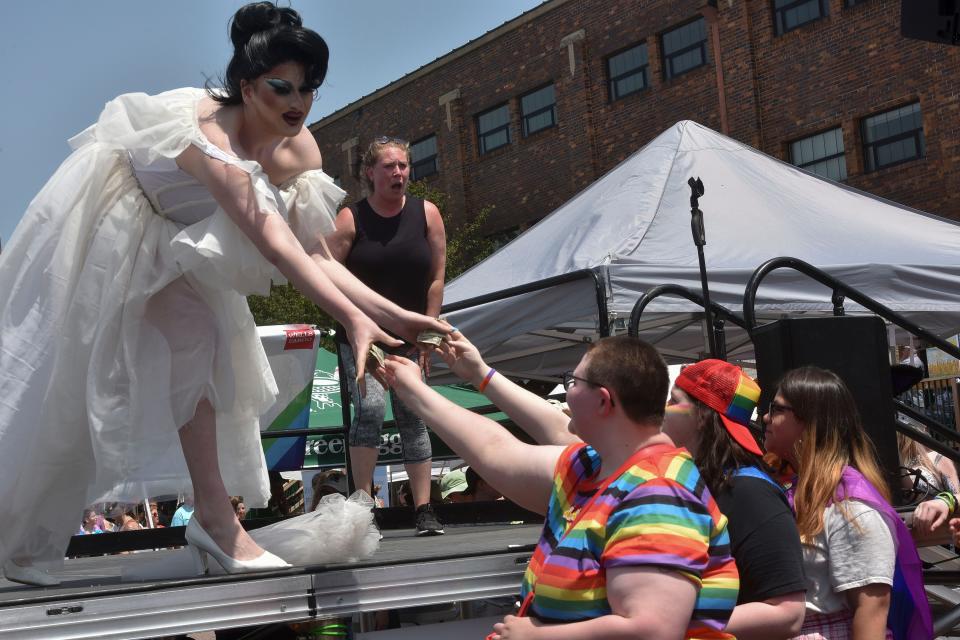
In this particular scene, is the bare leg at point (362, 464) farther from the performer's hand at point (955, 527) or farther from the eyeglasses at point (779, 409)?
the performer's hand at point (955, 527)

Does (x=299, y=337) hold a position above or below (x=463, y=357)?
above

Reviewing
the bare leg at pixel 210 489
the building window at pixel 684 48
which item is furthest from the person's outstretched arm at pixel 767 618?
the building window at pixel 684 48

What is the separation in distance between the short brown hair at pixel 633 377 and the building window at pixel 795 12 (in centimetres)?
2194

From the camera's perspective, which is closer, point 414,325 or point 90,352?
point 414,325

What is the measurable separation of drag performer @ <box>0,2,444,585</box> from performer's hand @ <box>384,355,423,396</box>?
311 millimetres

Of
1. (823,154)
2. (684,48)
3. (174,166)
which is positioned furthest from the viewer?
(684,48)

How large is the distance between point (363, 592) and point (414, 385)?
0.62 m

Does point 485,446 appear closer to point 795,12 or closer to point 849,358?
point 849,358

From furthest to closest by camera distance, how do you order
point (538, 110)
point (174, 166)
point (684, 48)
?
point (538, 110)
point (684, 48)
point (174, 166)

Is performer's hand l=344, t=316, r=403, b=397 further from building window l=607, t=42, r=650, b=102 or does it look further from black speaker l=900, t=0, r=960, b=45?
building window l=607, t=42, r=650, b=102

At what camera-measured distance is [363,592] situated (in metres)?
2.99

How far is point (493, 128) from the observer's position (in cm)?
3011

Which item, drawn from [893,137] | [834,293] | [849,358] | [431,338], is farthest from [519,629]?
[893,137]

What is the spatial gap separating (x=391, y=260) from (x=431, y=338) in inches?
85.3
